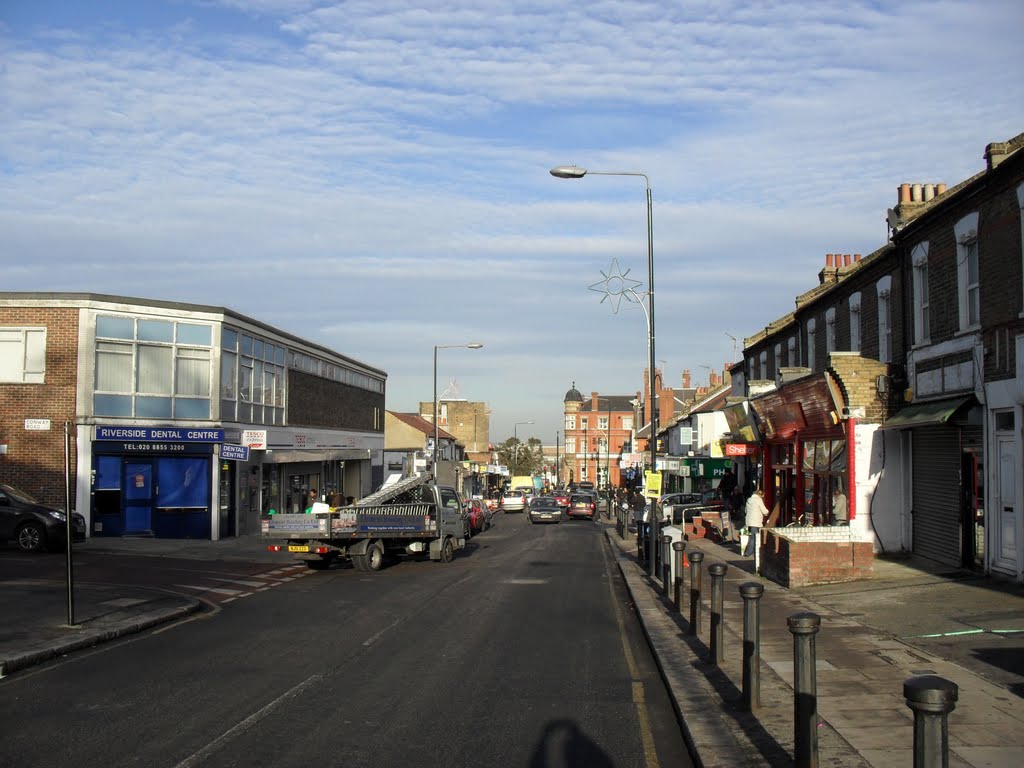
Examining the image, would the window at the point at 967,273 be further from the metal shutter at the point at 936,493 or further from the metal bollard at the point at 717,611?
the metal bollard at the point at 717,611

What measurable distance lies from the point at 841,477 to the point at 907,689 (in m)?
16.8

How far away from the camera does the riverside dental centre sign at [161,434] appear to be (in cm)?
2947

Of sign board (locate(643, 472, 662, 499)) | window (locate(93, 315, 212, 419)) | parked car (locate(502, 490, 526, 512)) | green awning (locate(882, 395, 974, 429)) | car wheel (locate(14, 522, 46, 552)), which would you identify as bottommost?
parked car (locate(502, 490, 526, 512))

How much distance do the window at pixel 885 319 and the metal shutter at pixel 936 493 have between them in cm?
222

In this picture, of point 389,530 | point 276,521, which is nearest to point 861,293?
point 389,530

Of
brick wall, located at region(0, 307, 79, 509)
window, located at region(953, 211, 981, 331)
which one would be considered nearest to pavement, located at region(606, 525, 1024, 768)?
window, located at region(953, 211, 981, 331)

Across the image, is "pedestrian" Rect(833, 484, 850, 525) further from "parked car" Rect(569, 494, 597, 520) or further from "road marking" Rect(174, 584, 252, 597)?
"parked car" Rect(569, 494, 597, 520)

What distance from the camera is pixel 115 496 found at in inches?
1185

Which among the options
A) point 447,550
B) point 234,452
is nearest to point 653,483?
point 447,550

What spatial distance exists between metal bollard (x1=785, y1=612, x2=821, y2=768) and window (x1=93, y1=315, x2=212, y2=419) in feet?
89.8

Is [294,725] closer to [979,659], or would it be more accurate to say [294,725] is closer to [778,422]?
Answer: [979,659]

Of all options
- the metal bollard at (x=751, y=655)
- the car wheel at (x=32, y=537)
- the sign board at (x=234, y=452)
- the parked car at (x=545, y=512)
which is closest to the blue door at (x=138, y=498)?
the sign board at (x=234, y=452)

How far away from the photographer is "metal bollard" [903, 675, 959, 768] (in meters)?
4.43

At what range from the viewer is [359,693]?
952cm
